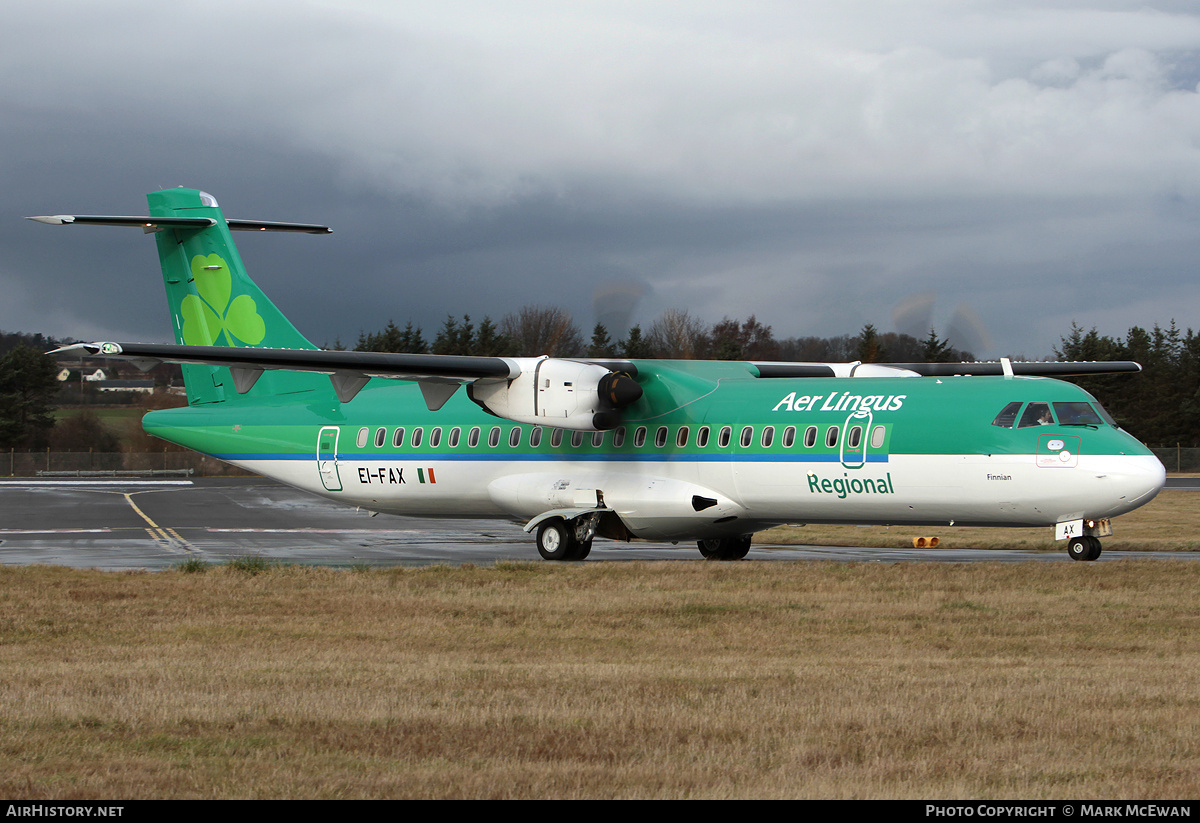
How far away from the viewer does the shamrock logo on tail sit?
26.0 metres

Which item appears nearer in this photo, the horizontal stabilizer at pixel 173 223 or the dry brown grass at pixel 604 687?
the dry brown grass at pixel 604 687

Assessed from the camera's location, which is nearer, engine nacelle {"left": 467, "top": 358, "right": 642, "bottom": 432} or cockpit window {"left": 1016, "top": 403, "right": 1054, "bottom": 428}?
cockpit window {"left": 1016, "top": 403, "right": 1054, "bottom": 428}

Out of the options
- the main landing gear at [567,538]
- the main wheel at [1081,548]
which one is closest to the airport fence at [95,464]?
the main landing gear at [567,538]

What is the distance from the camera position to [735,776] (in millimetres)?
6734

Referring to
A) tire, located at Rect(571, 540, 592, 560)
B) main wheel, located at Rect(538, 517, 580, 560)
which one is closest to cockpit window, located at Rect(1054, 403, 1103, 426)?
tire, located at Rect(571, 540, 592, 560)

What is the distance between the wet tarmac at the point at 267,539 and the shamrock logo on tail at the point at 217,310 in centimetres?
440

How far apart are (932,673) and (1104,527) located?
33.1 feet

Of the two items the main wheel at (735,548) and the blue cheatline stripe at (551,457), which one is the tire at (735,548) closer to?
the main wheel at (735,548)

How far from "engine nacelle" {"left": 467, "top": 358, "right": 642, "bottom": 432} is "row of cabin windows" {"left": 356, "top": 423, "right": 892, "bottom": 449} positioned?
70 centimetres

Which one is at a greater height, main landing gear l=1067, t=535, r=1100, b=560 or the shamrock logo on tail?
the shamrock logo on tail

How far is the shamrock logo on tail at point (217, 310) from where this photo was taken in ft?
85.3

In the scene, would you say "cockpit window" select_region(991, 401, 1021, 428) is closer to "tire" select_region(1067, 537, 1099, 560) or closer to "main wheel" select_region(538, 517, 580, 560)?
"tire" select_region(1067, 537, 1099, 560)

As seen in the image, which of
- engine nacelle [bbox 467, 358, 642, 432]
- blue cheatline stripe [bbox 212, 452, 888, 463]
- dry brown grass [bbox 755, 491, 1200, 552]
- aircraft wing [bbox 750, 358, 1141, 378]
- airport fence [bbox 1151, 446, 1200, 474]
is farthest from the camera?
airport fence [bbox 1151, 446, 1200, 474]
